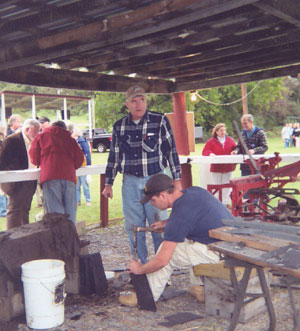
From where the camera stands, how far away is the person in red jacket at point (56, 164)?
6.15 metres

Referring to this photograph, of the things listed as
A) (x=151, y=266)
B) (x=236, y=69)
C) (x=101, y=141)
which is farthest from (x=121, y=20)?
(x=101, y=141)

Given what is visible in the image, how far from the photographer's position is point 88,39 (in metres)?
4.79

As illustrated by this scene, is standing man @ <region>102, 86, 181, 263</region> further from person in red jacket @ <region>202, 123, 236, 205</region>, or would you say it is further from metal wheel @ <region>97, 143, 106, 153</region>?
metal wheel @ <region>97, 143, 106, 153</region>

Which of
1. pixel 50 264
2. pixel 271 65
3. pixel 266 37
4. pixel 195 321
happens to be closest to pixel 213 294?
pixel 195 321

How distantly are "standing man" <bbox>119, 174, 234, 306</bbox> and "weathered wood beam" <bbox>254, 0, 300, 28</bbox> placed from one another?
1.66m

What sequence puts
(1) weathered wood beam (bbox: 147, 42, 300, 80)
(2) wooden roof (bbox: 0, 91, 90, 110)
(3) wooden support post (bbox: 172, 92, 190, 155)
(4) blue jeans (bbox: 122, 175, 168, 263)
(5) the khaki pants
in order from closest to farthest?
(5) the khaki pants, (4) blue jeans (bbox: 122, 175, 168, 263), (1) weathered wood beam (bbox: 147, 42, 300, 80), (3) wooden support post (bbox: 172, 92, 190, 155), (2) wooden roof (bbox: 0, 91, 90, 110)

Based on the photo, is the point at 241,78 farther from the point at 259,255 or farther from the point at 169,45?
the point at 259,255

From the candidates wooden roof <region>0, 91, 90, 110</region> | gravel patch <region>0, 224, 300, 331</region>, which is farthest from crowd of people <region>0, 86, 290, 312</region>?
wooden roof <region>0, 91, 90, 110</region>

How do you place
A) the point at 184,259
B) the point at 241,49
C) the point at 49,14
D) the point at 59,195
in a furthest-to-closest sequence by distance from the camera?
the point at 241,49
the point at 59,195
the point at 49,14
the point at 184,259

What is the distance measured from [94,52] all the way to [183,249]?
10.7ft

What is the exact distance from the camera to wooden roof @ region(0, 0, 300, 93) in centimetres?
418

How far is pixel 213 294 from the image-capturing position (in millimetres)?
4008

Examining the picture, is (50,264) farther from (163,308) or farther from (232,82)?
(232,82)

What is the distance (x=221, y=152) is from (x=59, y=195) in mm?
4296
